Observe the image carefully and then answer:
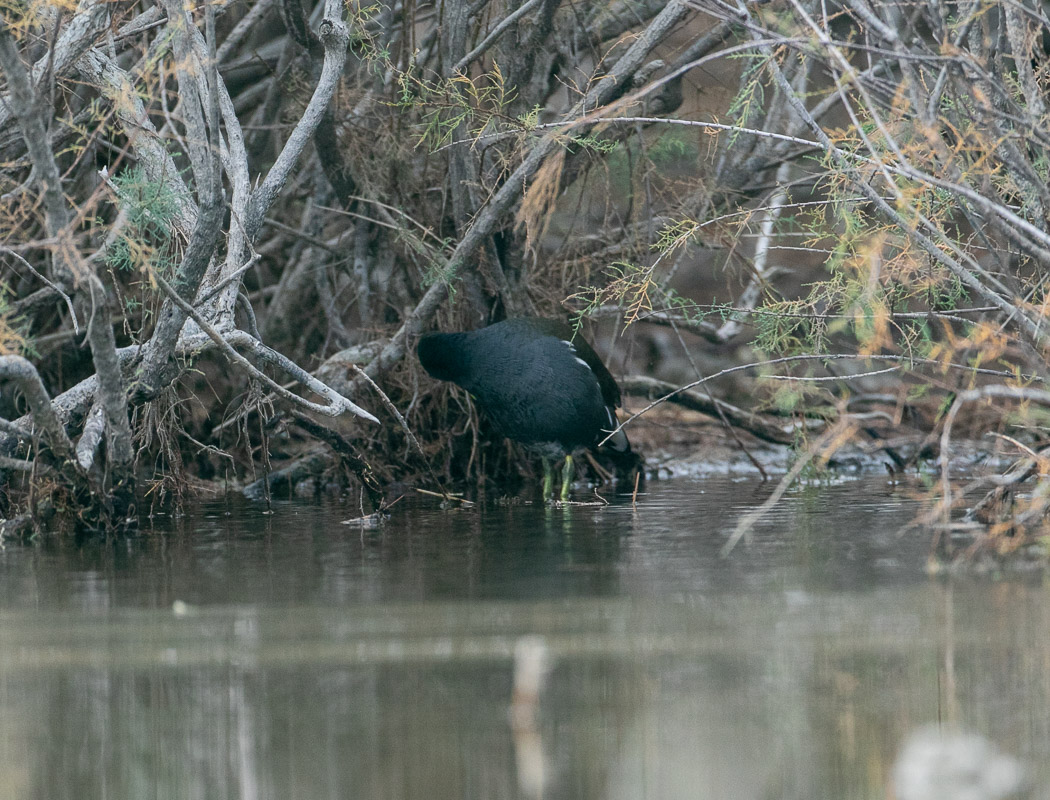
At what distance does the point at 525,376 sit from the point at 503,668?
3766mm

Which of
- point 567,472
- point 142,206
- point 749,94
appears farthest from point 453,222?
point 749,94

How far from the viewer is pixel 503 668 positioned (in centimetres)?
322

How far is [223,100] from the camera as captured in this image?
6.27 metres

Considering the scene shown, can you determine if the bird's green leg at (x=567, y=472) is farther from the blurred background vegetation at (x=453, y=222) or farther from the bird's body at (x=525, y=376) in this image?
the blurred background vegetation at (x=453, y=222)

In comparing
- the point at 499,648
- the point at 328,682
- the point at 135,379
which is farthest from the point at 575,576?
the point at 135,379

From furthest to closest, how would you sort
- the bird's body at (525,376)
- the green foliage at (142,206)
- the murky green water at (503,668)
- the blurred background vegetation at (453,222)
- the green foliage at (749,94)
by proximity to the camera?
the bird's body at (525,376), the green foliage at (142,206), the green foliage at (749,94), the blurred background vegetation at (453,222), the murky green water at (503,668)

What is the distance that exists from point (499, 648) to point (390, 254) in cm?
518

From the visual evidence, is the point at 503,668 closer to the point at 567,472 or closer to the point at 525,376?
the point at 525,376

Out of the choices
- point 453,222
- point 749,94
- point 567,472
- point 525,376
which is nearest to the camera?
point 749,94

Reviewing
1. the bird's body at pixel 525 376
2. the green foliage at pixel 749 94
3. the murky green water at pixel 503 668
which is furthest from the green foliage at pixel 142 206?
the green foliage at pixel 749 94

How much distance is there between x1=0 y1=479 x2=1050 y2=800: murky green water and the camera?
2.51 meters

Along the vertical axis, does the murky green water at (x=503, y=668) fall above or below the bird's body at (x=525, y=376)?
below

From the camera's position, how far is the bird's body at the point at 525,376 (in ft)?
22.7

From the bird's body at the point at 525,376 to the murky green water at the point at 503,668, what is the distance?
67.3 inches
